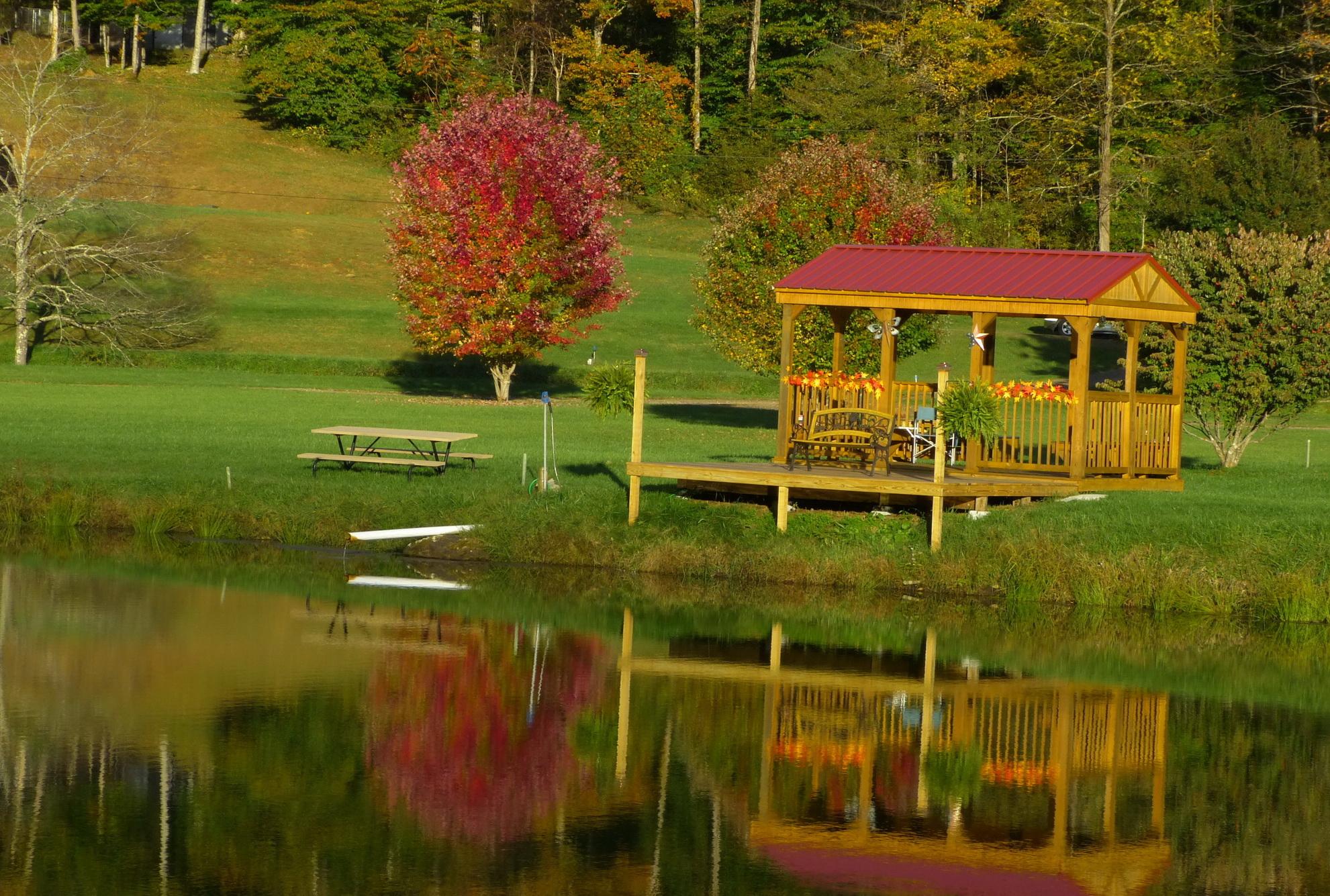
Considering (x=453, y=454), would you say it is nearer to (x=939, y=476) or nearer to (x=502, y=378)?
(x=939, y=476)

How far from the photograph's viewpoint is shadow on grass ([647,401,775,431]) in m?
47.0

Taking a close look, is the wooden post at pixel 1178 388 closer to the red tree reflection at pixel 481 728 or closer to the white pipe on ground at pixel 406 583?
the white pipe on ground at pixel 406 583

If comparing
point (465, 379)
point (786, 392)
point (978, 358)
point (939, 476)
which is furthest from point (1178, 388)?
point (465, 379)

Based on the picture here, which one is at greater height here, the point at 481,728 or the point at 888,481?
the point at 888,481

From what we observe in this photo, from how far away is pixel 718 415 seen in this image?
1977 inches

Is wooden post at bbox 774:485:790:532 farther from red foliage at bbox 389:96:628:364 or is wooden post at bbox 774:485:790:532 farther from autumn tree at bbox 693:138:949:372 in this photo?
red foliage at bbox 389:96:628:364

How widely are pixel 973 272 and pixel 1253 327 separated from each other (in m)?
7.16

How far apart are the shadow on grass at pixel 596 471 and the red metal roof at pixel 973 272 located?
4.26 m

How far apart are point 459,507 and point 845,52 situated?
66819 mm

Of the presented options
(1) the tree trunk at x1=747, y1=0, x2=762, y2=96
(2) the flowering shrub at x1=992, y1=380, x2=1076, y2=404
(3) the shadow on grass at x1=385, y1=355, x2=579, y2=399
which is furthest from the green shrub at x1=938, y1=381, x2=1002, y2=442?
(1) the tree trunk at x1=747, y1=0, x2=762, y2=96

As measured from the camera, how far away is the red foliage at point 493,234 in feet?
159

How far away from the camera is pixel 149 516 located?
28.1 meters

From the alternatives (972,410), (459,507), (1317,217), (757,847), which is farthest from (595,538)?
(1317,217)

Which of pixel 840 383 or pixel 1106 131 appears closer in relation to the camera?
pixel 840 383
